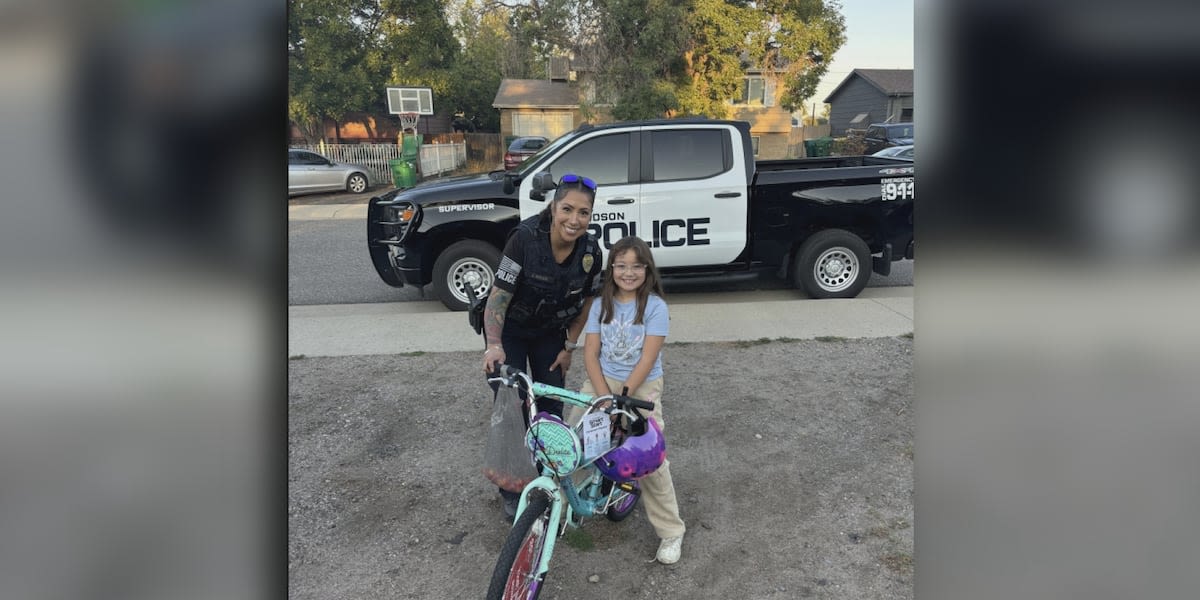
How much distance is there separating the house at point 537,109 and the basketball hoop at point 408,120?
4481 mm

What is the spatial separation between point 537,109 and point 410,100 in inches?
257

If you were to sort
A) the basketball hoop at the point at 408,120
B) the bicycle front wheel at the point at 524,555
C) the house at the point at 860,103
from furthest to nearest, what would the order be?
the house at the point at 860,103, the basketball hoop at the point at 408,120, the bicycle front wheel at the point at 524,555

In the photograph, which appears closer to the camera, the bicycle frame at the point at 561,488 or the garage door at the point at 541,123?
the bicycle frame at the point at 561,488

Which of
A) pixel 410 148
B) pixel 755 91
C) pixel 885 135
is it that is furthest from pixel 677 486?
pixel 755 91

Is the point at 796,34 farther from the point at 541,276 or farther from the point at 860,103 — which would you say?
the point at 541,276

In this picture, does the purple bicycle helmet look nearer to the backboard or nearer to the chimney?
the backboard

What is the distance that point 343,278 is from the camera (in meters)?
9.27

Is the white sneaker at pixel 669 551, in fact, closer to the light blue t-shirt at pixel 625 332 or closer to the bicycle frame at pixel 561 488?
the bicycle frame at pixel 561 488

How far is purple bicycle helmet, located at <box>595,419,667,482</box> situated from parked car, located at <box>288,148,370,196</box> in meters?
19.0

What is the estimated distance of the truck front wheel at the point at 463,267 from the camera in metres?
6.95

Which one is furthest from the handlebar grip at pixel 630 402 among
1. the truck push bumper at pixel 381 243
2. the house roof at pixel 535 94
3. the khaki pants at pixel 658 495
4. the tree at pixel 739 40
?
the house roof at pixel 535 94

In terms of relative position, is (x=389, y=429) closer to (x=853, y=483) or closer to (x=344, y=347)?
(x=344, y=347)
